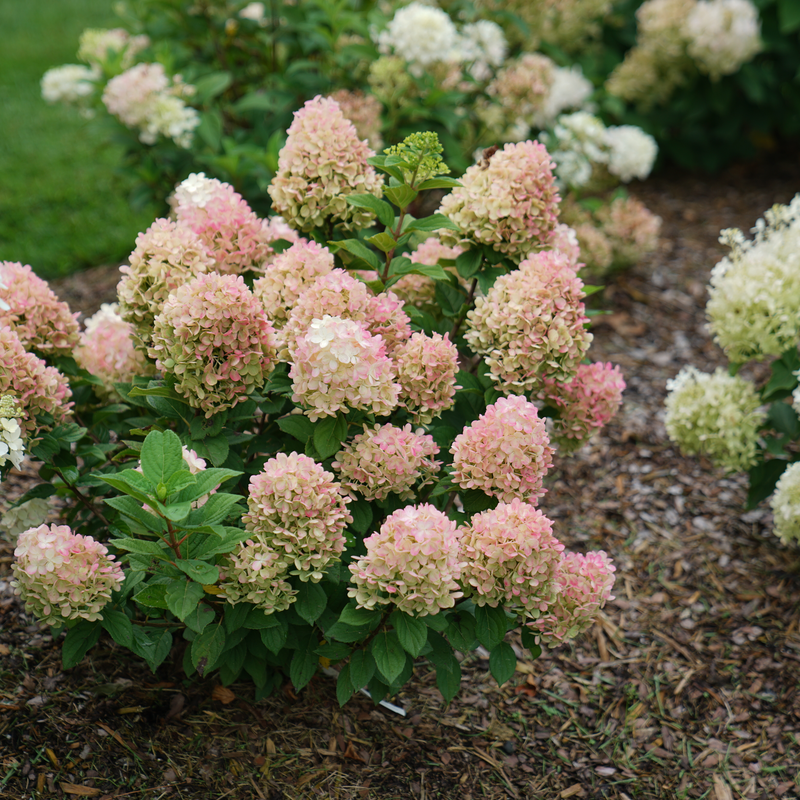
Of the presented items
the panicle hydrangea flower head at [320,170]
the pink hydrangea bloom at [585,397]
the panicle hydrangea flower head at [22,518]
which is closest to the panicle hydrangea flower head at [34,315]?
the panicle hydrangea flower head at [22,518]

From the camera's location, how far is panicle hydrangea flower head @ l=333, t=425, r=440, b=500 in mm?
1939

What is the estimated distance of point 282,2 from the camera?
4.35 meters

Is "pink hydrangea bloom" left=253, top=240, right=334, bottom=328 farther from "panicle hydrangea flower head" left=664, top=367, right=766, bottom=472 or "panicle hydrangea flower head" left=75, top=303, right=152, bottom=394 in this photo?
"panicle hydrangea flower head" left=664, top=367, right=766, bottom=472

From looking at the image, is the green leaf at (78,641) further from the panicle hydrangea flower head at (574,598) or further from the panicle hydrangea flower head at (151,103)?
the panicle hydrangea flower head at (151,103)

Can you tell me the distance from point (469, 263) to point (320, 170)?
0.50m

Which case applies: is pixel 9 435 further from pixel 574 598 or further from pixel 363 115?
pixel 363 115

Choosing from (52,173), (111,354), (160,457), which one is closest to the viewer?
(160,457)

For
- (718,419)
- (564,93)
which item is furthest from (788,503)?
(564,93)

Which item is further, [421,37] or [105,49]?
[105,49]

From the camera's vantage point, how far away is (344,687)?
2037 mm

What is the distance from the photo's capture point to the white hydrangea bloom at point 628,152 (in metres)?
4.74

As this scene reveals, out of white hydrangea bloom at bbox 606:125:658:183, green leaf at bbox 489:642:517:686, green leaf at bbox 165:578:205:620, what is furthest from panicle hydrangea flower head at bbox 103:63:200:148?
green leaf at bbox 489:642:517:686

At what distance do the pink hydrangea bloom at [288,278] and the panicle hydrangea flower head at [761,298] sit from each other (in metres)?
1.59

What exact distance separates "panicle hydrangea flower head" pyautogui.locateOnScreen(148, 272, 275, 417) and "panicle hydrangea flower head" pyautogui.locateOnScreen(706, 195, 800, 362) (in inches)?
71.6
